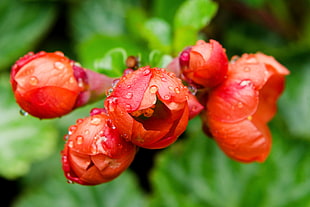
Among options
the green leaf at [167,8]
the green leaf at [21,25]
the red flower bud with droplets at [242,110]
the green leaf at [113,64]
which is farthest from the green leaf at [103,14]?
the red flower bud with droplets at [242,110]

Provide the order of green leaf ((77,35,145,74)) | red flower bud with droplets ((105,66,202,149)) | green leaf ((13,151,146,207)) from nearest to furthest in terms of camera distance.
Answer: red flower bud with droplets ((105,66,202,149)) → green leaf ((77,35,145,74)) → green leaf ((13,151,146,207))

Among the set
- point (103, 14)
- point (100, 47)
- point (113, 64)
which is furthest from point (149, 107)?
point (103, 14)

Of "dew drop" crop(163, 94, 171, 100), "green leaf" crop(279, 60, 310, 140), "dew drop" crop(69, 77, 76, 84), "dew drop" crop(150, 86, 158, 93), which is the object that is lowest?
"green leaf" crop(279, 60, 310, 140)

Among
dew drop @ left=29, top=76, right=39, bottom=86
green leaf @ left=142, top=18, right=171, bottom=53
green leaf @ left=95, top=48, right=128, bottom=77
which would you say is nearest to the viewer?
dew drop @ left=29, top=76, right=39, bottom=86

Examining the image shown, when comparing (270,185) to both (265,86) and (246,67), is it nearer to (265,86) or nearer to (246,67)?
(265,86)

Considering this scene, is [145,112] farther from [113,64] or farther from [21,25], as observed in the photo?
[21,25]

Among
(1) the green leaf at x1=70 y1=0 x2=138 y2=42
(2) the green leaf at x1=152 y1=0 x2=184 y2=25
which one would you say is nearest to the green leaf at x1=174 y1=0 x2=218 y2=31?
(2) the green leaf at x1=152 y1=0 x2=184 y2=25

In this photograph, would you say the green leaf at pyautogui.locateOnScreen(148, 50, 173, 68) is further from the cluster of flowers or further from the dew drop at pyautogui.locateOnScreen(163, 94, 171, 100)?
the dew drop at pyautogui.locateOnScreen(163, 94, 171, 100)

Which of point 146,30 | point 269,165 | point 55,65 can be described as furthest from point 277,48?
point 55,65
